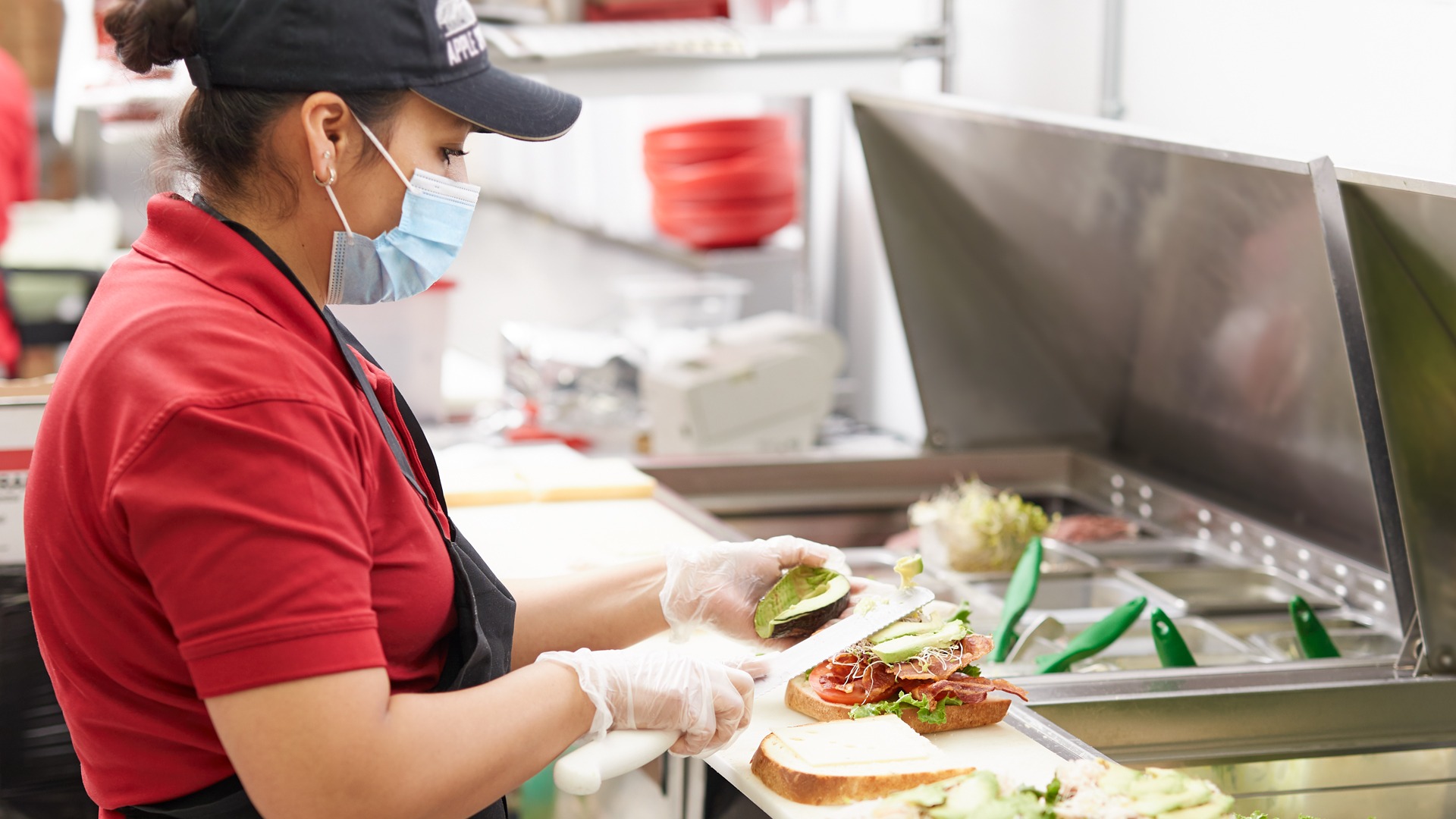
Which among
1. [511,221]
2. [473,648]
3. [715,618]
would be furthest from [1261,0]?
[511,221]

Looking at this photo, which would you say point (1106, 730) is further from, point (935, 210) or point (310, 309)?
point (935, 210)

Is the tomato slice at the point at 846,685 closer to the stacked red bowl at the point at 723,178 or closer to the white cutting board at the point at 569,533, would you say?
the white cutting board at the point at 569,533

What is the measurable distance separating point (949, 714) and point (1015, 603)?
54 cm

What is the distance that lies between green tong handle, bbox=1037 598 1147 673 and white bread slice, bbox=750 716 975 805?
473 mm

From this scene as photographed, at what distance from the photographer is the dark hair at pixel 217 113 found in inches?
45.1

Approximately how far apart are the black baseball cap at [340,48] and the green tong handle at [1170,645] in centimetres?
117

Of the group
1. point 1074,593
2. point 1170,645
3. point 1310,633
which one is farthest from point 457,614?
point 1074,593

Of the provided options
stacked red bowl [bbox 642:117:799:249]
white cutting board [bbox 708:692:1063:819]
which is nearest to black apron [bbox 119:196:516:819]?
white cutting board [bbox 708:692:1063:819]

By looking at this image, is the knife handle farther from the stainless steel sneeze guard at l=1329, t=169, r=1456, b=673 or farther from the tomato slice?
the stainless steel sneeze guard at l=1329, t=169, r=1456, b=673

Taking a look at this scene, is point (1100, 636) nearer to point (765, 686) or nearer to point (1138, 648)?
point (1138, 648)

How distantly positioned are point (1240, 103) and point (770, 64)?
976 mm

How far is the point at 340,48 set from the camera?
44.8 inches

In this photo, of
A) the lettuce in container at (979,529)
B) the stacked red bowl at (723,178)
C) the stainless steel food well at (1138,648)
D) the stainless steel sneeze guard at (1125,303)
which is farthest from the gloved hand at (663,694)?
the stacked red bowl at (723,178)

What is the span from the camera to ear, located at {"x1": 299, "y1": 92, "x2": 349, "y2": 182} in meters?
1.15
